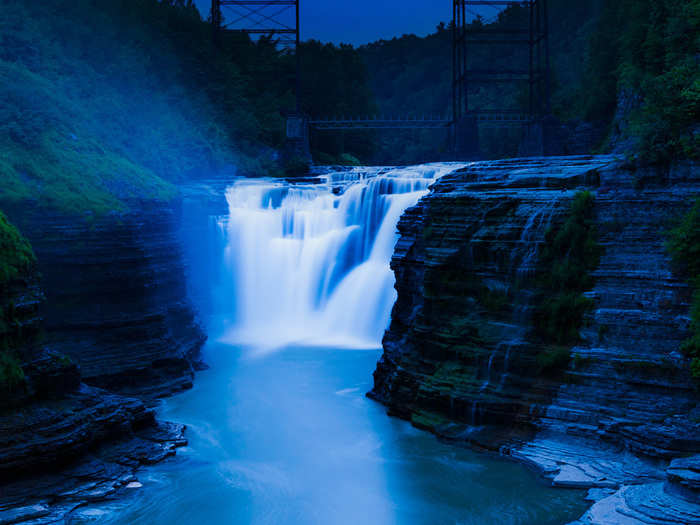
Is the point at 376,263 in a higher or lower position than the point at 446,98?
lower

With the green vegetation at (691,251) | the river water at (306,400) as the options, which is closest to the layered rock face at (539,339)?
the green vegetation at (691,251)

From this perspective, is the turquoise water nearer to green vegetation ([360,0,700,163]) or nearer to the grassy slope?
the grassy slope

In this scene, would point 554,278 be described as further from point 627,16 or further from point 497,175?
point 627,16

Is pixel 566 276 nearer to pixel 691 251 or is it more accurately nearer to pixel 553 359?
pixel 553 359

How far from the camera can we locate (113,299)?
741 inches

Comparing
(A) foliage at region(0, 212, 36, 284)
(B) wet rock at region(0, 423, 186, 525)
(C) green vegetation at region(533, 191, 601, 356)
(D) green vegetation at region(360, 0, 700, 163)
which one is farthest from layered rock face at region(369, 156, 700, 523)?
(A) foliage at region(0, 212, 36, 284)

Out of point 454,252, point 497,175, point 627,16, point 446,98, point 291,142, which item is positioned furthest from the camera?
point 446,98

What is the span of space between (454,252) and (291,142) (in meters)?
27.7

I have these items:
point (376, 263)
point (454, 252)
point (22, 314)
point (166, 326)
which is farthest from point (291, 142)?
point (22, 314)

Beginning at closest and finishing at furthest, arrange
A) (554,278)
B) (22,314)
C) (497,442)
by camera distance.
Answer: (22,314) < (497,442) < (554,278)

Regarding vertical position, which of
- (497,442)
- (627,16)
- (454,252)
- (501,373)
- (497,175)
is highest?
(627,16)

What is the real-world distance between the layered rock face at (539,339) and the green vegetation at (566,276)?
15 centimetres

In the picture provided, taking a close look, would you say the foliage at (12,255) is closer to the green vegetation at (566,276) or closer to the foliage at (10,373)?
the foliage at (10,373)

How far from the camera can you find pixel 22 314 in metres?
13.3
